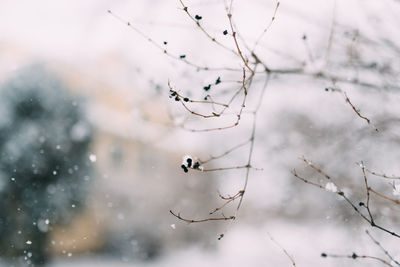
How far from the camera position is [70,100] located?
38.9ft

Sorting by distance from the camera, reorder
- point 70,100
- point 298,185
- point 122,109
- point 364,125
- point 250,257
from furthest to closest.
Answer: point 70,100 → point 122,109 → point 250,257 → point 298,185 → point 364,125

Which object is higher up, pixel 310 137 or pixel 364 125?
pixel 310 137

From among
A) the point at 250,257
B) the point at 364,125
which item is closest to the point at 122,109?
the point at 250,257

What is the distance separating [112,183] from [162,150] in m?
1.94

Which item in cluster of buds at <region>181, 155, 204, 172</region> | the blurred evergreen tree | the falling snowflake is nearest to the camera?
cluster of buds at <region>181, 155, 204, 172</region>

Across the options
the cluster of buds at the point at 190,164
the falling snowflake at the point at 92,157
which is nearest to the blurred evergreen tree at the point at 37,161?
the falling snowflake at the point at 92,157

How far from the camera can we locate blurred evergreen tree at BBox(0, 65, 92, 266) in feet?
32.4

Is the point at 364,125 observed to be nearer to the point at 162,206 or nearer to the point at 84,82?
the point at 162,206

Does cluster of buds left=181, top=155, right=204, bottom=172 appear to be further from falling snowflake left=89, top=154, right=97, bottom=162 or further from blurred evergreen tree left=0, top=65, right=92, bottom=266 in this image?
falling snowflake left=89, top=154, right=97, bottom=162

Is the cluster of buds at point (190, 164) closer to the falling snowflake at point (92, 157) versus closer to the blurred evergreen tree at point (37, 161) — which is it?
the blurred evergreen tree at point (37, 161)

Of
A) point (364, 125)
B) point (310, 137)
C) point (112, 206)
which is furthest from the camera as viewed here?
point (112, 206)

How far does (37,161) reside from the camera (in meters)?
10.6

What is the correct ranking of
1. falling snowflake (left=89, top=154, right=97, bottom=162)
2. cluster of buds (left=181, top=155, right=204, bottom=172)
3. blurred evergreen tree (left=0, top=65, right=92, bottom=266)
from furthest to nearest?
1. falling snowflake (left=89, top=154, right=97, bottom=162)
2. blurred evergreen tree (left=0, top=65, right=92, bottom=266)
3. cluster of buds (left=181, top=155, right=204, bottom=172)

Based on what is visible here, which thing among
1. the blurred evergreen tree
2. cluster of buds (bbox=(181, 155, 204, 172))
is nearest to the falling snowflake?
the blurred evergreen tree
